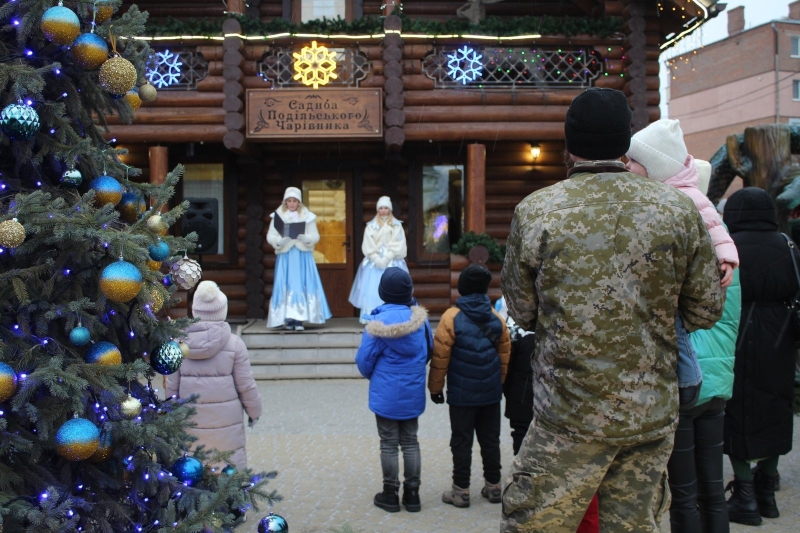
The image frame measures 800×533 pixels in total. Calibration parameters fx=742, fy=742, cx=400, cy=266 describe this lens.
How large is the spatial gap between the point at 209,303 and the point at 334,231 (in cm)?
855

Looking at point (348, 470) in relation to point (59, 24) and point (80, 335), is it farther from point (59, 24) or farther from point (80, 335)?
point (59, 24)

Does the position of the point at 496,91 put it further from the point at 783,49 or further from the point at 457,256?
the point at 783,49

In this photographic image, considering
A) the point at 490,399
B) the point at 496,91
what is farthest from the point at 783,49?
the point at 490,399

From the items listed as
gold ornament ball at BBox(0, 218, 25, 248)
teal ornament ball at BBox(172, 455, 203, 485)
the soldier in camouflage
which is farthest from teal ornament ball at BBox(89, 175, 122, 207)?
the soldier in camouflage

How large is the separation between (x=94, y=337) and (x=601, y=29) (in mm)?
10132

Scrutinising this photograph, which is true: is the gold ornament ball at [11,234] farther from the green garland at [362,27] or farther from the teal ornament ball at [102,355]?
the green garland at [362,27]

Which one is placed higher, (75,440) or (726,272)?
(726,272)

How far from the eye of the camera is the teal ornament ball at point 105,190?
2953mm

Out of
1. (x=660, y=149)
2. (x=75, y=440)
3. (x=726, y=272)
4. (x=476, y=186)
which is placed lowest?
(x=75, y=440)

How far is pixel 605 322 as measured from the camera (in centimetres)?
243

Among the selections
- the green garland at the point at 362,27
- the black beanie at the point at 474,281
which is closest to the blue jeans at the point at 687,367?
the black beanie at the point at 474,281

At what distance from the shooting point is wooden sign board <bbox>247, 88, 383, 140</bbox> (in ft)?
35.7

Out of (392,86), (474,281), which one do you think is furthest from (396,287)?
(392,86)

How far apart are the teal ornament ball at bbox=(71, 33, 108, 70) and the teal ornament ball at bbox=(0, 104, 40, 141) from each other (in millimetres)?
307
